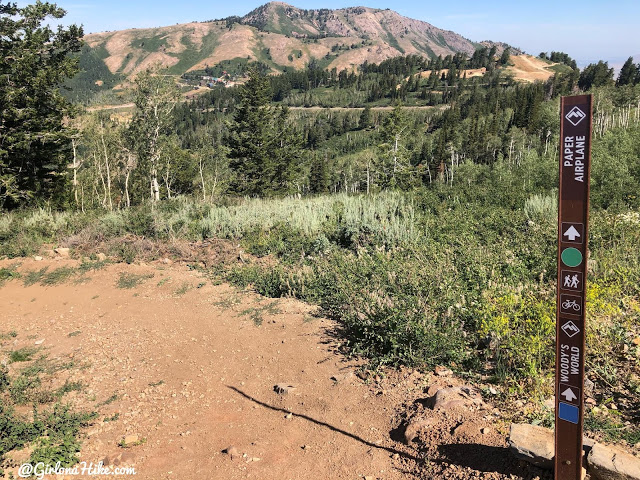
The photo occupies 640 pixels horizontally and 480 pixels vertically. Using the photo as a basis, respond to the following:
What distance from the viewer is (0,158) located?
1541cm

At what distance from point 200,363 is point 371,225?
17.2ft

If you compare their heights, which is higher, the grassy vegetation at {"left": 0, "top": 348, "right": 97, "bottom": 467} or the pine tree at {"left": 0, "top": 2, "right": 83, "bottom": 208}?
the pine tree at {"left": 0, "top": 2, "right": 83, "bottom": 208}

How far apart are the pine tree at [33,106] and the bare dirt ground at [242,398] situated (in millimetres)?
10948

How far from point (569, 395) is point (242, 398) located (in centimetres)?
338

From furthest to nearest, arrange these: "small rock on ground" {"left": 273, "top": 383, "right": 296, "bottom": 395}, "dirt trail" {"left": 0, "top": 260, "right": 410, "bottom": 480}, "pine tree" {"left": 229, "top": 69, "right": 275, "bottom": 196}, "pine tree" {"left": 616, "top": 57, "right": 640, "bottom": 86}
→ 1. "pine tree" {"left": 616, "top": 57, "right": 640, "bottom": 86}
2. "pine tree" {"left": 229, "top": 69, "right": 275, "bottom": 196}
3. "small rock on ground" {"left": 273, "top": 383, "right": 296, "bottom": 395}
4. "dirt trail" {"left": 0, "top": 260, "right": 410, "bottom": 480}

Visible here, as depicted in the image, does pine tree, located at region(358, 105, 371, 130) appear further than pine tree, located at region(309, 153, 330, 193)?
Yes

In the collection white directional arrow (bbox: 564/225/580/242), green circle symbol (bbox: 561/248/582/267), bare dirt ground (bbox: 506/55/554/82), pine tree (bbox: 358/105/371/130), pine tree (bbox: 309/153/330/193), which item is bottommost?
pine tree (bbox: 309/153/330/193)

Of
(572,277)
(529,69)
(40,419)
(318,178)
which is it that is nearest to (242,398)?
(40,419)

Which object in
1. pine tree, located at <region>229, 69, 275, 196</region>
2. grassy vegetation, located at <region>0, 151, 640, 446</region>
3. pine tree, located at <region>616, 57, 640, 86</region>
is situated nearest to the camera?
grassy vegetation, located at <region>0, 151, 640, 446</region>

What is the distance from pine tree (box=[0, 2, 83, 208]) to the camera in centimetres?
1535

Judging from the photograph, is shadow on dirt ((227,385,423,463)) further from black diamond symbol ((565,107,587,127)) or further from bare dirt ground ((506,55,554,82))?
bare dirt ground ((506,55,554,82))

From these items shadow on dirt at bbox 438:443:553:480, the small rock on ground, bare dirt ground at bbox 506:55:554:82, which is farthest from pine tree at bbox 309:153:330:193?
bare dirt ground at bbox 506:55:554:82

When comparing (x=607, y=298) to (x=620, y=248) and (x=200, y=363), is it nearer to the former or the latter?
(x=620, y=248)

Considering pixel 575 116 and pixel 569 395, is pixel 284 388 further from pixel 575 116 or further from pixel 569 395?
pixel 575 116
